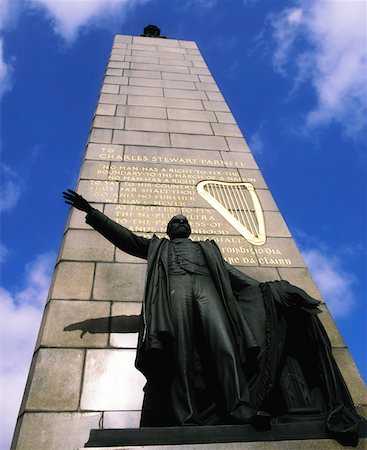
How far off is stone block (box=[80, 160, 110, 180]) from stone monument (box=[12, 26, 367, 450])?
0.10 feet

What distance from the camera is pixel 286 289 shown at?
4930 mm

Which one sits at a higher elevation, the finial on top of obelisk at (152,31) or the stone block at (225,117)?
the finial on top of obelisk at (152,31)

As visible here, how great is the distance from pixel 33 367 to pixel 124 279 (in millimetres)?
1685

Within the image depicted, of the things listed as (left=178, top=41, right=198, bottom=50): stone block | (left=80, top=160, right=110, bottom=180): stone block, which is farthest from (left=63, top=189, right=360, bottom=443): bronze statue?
(left=178, top=41, right=198, bottom=50): stone block

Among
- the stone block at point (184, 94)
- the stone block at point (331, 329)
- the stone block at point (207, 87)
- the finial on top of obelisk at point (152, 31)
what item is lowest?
the stone block at point (331, 329)

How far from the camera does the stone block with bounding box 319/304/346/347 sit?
603 cm

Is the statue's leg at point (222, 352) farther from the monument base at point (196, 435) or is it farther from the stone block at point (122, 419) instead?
the stone block at point (122, 419)

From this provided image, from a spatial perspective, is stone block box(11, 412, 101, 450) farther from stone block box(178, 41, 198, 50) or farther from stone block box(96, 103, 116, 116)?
stone block box(178, 41, 198, 50)

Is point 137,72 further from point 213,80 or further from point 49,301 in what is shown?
point 49,301

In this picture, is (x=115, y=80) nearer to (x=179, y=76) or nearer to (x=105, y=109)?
(x=179, y=76)

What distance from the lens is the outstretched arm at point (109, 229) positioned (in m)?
5.43

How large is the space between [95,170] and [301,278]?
13.3ft

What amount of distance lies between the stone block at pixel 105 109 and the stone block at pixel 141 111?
11 cm

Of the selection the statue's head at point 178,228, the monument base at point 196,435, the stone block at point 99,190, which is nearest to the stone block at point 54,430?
the monument base at point 196,435
